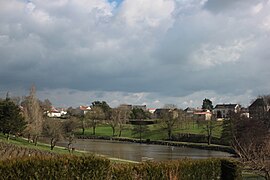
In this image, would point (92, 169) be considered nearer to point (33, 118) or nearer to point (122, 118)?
point (33, 118)

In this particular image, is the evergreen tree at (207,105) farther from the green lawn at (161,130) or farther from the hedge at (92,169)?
the hedge at (92,169)

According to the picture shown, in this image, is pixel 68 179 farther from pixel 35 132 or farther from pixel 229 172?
pixel 35 132

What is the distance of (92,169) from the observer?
16.8 m

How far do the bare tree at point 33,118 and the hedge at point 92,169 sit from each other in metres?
48.4

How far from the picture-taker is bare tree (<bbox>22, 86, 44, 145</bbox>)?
66100 mm

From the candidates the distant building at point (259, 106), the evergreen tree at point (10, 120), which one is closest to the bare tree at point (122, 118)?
the distant building at point (259, 106)

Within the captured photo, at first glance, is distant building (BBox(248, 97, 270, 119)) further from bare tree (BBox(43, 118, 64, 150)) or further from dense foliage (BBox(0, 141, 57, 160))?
dense foliage (BBox(0, 141, 57, 160))

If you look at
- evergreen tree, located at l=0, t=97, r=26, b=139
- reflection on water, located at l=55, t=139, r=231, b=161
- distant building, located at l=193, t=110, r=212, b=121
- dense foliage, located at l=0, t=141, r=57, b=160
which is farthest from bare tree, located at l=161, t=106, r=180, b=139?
dense foliage, located at l=0, t=141, r=57, b=160

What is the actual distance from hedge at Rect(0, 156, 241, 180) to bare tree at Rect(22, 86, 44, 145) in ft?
159

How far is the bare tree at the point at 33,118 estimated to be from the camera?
66.1 m

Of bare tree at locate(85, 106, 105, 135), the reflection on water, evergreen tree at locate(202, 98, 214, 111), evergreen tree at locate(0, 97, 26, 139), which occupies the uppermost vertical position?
evergreen tree at locate(202, 98, 214, 111)

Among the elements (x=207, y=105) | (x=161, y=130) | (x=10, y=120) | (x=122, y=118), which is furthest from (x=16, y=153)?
(x=207, y=105)

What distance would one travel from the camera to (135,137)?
107m

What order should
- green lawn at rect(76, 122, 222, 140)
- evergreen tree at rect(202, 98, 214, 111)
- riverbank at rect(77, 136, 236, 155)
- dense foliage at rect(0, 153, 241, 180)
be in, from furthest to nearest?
1. evergreen tree at rect(202, 98, 214, 111)
2. green lawn at rect(76, 122, 222, 140)
3. riverbank at rect(77, 136, 236, 155)
4. dense foliage at rect(0, 153, 241, 180)
